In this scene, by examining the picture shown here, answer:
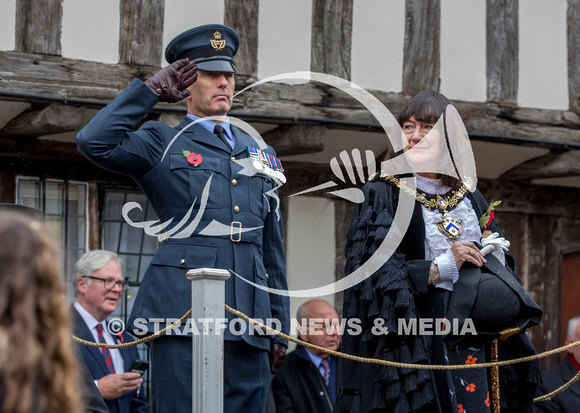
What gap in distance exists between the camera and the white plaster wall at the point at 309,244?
8.64 meters

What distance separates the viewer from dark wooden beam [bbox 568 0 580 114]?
895cm

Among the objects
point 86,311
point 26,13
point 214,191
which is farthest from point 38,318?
point 26,13

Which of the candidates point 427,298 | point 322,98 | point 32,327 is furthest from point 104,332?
point 32,327

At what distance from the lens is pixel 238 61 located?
307 inches

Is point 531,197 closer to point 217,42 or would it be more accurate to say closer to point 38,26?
point 38,26

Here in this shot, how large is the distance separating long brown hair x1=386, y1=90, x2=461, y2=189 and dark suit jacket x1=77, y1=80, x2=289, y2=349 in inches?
30.0

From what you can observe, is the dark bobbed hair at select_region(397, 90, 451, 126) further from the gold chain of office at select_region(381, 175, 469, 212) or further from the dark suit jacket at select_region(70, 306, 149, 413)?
the dark suit jacket at select_region(70, 306, 149, 413)

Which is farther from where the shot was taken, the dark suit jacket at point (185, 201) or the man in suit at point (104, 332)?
the man in suit at point (104, 332)

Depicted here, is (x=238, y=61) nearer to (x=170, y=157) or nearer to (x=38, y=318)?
(x=170, y=157)

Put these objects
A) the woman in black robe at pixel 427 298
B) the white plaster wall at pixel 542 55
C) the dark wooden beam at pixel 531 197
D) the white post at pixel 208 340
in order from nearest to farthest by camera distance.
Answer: the white post at pixel 208 340 → the woman in black robe at pixel 427 298 → the white plaster wall at pixel 542 55 → the dark wooden beam at pixel 531 197

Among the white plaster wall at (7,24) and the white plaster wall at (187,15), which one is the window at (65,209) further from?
the white plaster wall at (187,15)

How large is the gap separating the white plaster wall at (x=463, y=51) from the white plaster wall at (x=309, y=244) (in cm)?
148

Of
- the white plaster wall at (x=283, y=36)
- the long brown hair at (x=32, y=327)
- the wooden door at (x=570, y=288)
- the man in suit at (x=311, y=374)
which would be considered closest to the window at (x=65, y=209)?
the white plaster wall at (x=283, y=36)

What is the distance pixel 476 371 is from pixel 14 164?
Result: 4662 mm
